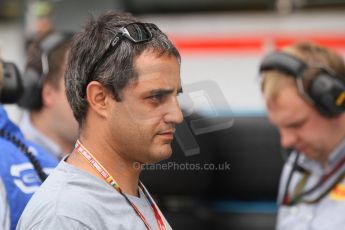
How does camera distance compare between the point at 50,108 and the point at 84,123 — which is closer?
the point at 84,123

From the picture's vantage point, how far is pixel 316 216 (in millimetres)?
2768

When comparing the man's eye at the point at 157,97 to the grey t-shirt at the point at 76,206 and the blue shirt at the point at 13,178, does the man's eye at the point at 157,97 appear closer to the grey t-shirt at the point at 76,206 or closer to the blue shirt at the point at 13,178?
the grey t-shirt at the point at 76,206

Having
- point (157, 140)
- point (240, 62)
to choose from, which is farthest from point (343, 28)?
point (157, 140)

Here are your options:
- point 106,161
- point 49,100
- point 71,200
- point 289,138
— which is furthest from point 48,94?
point 71,200

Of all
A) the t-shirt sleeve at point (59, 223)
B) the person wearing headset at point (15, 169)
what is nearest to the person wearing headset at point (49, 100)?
the person wearing headset at point (15, 169)

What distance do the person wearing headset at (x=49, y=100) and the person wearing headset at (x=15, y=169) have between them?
2.15 feet

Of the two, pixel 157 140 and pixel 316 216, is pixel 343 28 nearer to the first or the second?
pixel 316 216

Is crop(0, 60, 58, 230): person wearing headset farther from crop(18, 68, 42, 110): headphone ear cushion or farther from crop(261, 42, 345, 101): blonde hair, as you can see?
crop(261, 42, 345, 101): blonde hair

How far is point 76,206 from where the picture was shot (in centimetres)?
152

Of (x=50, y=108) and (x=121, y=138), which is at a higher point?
(x=121, y=138)

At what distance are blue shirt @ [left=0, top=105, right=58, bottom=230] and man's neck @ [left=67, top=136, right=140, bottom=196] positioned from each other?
0.47 metres

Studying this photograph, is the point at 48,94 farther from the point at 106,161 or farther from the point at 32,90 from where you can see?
the point at 106,161

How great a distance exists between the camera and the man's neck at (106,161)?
165 cm

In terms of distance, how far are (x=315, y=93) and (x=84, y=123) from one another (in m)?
1.29
